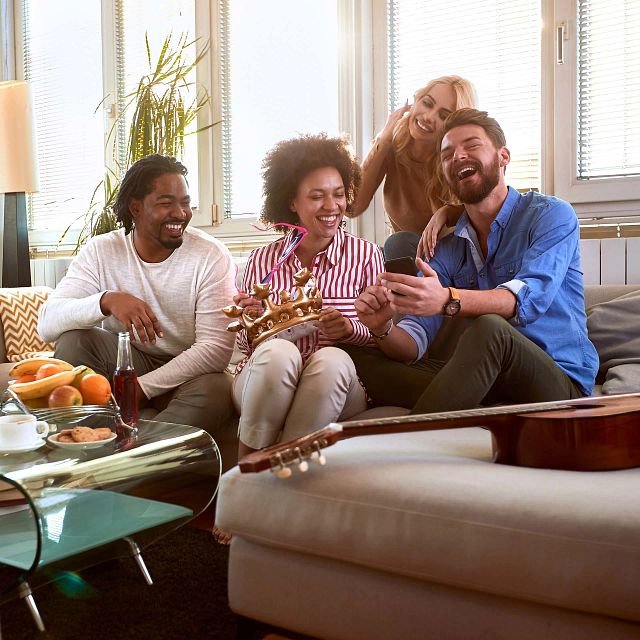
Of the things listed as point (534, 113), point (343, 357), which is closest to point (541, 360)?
point (343, 357)

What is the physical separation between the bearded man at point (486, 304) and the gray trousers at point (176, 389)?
460 millimetres

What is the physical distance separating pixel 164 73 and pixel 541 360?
267 centimetres

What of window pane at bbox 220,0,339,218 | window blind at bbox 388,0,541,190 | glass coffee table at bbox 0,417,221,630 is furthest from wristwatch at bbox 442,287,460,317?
window pane at bbox 220,0,339,218

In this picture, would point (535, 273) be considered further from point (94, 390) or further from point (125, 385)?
point (94, 390)

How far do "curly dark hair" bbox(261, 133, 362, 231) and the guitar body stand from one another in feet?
4.16

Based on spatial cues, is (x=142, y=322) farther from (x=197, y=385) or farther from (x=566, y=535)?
(x=566, y=535)

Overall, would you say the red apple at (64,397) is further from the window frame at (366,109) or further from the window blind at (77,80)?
the window blind at (77,80)

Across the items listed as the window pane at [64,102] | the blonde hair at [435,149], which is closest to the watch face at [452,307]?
the blonde hair at [435,149]

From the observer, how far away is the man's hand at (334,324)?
209 cm

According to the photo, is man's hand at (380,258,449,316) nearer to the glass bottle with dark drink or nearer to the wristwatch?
the wristwatch

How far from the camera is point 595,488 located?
120 cm

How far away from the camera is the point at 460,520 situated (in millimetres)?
1192

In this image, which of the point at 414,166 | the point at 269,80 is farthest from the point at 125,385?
the point at 269,80

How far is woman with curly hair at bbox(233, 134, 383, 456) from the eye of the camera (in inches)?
76.2
